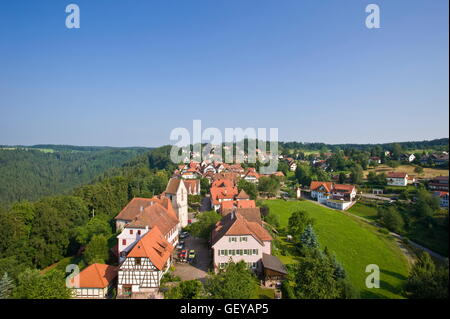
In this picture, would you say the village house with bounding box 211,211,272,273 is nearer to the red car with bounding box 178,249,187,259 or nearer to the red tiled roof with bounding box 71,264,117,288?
the red car with bounding box 178,249,187,259

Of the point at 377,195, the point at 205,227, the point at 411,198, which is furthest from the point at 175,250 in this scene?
the point at 377,195

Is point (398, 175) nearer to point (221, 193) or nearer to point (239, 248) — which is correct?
point (221, 193)

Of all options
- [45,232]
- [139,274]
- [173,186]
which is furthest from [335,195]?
[45,232]

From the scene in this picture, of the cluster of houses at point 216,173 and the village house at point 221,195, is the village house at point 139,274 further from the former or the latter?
the cluster of houses at point 216,173

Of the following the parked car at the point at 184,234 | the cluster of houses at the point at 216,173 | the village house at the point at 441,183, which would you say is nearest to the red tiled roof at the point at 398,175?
the cluster of houses at the point at 216,173

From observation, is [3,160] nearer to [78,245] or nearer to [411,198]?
[78,245]

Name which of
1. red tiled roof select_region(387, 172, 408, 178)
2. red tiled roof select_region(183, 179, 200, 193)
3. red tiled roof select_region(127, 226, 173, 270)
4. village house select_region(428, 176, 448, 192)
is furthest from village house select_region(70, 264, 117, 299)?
Result: red tiled roof select_region(387, 172, 408, 178)
